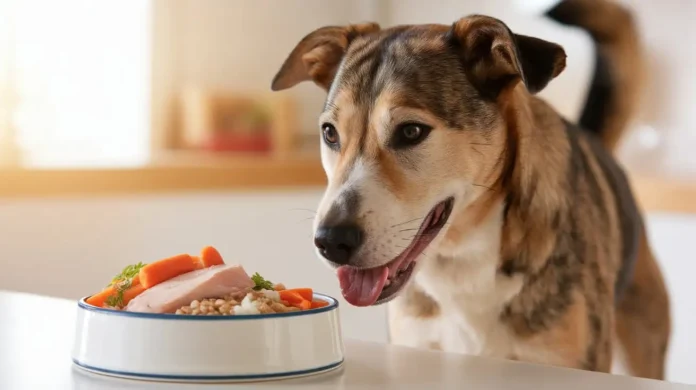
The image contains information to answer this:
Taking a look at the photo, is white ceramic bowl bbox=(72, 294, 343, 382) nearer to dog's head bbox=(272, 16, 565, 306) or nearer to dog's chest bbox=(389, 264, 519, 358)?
dog's head bbox=(272, 16, 565, 306)

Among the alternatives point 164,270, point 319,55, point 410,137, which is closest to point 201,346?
point 164,270

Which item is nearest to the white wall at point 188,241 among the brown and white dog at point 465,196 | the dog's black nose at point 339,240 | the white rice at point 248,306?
the brown and white dog at point 465,196

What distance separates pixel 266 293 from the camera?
918 millimetres

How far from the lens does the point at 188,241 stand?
295 centimetres

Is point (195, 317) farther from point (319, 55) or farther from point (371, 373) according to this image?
point (319, 55)

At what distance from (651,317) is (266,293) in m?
1.53

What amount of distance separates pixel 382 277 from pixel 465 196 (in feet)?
0.71

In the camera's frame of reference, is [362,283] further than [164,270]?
Yes

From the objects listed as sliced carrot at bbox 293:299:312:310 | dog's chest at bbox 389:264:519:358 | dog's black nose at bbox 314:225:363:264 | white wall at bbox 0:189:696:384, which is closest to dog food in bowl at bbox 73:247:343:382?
sliced carrot at bbox 293:299:312:310

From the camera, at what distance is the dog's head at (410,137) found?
1.33 m

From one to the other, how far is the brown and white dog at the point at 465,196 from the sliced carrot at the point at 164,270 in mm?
367

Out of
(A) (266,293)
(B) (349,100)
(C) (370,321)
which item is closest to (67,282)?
(C) (370,321)

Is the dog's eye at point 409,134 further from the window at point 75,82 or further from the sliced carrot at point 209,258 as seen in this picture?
the window at point 75,82

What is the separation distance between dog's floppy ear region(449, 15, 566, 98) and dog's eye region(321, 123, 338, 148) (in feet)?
0.82
